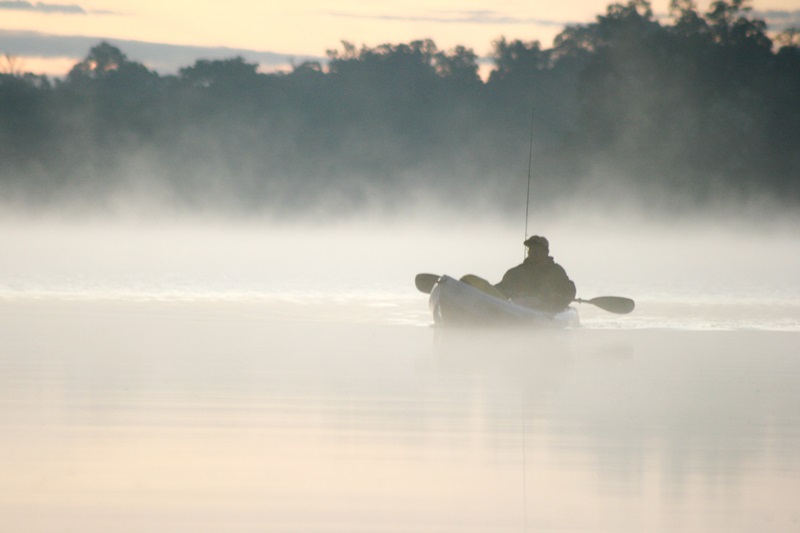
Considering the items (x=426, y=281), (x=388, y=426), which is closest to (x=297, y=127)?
(x=426, y=281)

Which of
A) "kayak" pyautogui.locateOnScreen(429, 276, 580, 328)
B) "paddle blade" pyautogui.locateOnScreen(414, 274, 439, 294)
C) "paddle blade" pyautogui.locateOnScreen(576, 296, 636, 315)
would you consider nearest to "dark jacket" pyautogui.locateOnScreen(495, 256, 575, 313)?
"kayak" pyautogui.locateOnScreen(429, 276, 580, 328)

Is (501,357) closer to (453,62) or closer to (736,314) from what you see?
(736,314)

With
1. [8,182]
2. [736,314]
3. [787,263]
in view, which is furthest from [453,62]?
[736,314]

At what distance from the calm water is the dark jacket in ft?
1.15

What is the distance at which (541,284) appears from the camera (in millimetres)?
13070

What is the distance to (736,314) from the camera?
51.3 ft

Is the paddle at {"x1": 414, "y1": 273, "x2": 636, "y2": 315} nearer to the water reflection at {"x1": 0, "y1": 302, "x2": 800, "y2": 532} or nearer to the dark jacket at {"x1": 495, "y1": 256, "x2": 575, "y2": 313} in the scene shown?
the dark jacket at {"x1": 495, "y1": 256, "x2": 575, "y2": 313}

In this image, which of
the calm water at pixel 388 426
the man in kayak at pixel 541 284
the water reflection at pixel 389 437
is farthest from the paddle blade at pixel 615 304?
the water reflection at pixel 389 437

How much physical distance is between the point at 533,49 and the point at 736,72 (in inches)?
922

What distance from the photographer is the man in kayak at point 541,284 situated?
42.7 ft

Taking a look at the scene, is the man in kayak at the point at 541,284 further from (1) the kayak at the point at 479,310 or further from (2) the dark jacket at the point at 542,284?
(1) the kayak at the point at 479,310

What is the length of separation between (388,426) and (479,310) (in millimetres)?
6124

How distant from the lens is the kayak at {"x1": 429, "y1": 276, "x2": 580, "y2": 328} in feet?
41.1

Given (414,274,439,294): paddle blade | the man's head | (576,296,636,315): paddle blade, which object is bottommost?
(576,296,636,315): paddle blade
